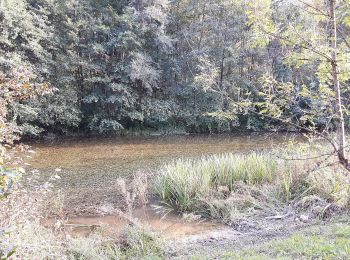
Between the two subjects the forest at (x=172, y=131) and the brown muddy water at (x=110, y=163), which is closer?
the forest at (x=172, y=131)

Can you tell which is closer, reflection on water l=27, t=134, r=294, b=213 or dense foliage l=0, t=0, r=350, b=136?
reflection on water l=27, t=134, r=294, b=213

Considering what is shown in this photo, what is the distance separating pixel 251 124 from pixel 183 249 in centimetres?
1401

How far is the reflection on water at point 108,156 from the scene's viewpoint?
23.5 feet

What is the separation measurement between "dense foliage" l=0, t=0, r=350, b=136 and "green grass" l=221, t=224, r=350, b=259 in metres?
9.63

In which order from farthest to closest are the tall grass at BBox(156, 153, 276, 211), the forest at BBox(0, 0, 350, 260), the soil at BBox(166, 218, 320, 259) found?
→ 1. the tall grass at BBox(156, 153, 276, 211)
2. the soil at BBox(166, 218, 320, 259)
3. the forest at BBox(0, 0, 350, 260)

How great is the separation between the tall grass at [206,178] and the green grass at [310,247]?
86.7 inches

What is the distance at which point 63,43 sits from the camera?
1526 centimetres

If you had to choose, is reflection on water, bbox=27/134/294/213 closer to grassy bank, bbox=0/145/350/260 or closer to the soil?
grassy bank, bbox=0/145/350/260

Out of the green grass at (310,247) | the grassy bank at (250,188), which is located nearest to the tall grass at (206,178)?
the grassy bank at (250,188)

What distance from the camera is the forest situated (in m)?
2.98

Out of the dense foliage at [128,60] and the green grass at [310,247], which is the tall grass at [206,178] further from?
the dense foliage at [128,60]

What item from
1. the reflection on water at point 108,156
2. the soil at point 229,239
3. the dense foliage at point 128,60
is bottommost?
the soil at point 229,239

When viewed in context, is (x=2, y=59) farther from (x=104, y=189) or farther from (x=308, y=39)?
(x=308, y=39)

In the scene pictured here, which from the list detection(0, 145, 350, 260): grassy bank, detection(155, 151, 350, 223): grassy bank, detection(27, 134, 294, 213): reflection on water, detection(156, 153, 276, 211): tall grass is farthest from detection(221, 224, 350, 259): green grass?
detection(27, 134, 294, 213): reflection on water
